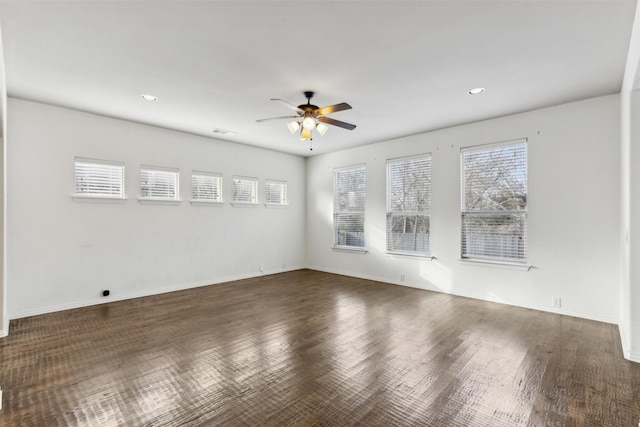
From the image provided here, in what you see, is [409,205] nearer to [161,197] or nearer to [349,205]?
[349,205]

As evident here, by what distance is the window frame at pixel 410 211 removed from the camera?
5801 mm

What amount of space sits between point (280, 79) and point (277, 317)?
2.99m

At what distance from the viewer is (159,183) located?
18.3 feet

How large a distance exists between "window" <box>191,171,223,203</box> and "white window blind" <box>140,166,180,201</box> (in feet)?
1.05

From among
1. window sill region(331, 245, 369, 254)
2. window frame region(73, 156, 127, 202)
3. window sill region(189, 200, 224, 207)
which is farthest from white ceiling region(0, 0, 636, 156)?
window sill region(331, 245, 369, 254)

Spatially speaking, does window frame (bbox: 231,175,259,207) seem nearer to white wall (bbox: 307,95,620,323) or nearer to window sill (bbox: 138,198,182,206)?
window sill (bbox: 138,198,182,206)

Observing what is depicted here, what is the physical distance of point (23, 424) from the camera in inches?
80.7

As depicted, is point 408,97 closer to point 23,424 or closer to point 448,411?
point 448,411

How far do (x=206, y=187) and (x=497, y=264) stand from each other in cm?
537

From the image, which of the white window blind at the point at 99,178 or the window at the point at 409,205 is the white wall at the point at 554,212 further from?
the white window blind at the point at 99,178

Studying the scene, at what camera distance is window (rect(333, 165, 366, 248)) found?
22.8ft

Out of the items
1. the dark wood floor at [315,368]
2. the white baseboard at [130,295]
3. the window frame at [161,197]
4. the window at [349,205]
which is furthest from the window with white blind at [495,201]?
the window frame at [161,197]

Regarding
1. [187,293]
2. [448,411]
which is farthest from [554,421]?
[187,293]

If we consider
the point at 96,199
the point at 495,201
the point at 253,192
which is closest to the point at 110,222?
the point at 96,199
